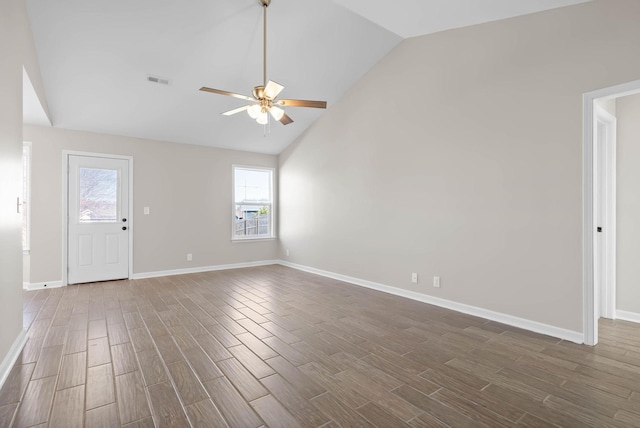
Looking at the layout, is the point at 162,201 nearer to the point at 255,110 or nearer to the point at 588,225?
the point at 255,110

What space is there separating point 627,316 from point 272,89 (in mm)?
4474

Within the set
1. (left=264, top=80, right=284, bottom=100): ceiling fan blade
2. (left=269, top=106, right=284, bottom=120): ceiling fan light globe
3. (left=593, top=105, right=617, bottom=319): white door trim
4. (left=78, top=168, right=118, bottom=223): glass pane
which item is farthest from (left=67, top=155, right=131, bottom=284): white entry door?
(left=593, top=105, right=617, bottom=319): white door trim

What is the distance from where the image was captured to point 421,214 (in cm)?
411

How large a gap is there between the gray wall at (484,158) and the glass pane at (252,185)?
2.32 metres

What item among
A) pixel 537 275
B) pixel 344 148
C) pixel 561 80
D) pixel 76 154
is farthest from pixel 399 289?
pixel 76 154

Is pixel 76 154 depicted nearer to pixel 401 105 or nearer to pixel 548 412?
pixel 401 105

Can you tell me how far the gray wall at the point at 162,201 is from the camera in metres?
4.80

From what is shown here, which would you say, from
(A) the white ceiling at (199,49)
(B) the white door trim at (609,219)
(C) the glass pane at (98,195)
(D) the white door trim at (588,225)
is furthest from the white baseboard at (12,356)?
(B) the white door trim at (609,219)

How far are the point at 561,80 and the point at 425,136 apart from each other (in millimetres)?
1464

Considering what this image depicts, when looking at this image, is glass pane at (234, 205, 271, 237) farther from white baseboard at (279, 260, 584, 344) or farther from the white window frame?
white baseboard at (279, 260, 584, 344)

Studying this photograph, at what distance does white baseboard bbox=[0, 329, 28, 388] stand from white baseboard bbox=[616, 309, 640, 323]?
562 centimetres

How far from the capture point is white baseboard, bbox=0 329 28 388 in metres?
2.17

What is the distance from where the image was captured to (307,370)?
2322mm

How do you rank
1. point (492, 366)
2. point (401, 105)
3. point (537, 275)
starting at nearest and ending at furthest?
point (492, 366) → point (537, 275) → point (401, 105)
